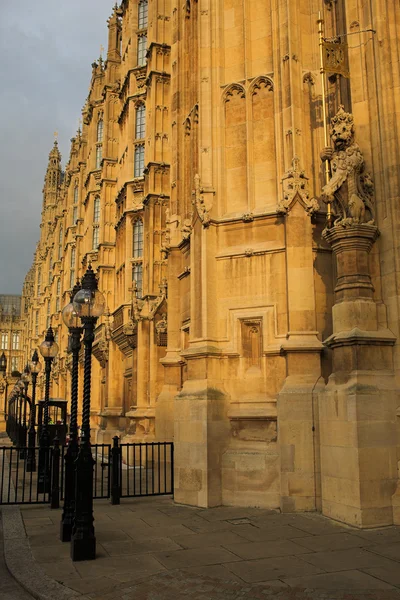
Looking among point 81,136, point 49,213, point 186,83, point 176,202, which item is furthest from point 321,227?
point 49,213

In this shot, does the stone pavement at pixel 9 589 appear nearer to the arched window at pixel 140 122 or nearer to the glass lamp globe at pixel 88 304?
the glass lamp globe at pixel 88 304

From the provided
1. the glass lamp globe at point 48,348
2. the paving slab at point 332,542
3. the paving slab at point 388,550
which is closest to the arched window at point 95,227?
the glass lamp globe at point 48,348

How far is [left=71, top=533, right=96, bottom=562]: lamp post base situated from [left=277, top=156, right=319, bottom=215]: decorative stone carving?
7211 mm

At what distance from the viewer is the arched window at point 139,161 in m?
27.3

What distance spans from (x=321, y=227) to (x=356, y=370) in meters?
3.44

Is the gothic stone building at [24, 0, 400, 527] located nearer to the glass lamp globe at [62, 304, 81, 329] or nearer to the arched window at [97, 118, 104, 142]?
the glass lamp globe at [62, 304, 81, 329]

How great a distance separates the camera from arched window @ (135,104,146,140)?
2767cm

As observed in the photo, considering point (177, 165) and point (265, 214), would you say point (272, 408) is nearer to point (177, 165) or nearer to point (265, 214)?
point (265, 214)

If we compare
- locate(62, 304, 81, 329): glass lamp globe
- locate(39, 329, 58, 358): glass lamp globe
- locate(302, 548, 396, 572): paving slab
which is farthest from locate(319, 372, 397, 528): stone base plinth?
locate(39, 329, 58, 358): glass lamp globe

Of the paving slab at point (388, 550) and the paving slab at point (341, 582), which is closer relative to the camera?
the paving slab at point (341, 582)

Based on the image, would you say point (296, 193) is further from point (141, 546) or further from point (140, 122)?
point (140, 122)

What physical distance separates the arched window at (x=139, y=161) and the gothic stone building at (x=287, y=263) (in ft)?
36.6

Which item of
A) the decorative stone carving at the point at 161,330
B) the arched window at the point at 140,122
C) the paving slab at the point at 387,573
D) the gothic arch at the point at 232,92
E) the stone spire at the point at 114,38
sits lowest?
the paving slab at the point at 387,573

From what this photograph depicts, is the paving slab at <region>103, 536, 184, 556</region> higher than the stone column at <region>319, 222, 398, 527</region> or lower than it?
lower
